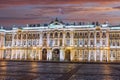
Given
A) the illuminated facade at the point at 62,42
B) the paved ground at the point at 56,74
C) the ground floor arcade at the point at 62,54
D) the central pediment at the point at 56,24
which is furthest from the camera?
the central pediment at the point at 56,24

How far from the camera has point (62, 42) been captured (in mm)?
123938

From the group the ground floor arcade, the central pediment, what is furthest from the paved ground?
the central pediment

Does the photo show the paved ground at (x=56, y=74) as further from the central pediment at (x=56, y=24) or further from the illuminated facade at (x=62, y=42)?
the central pediment at (x=56, y=24)

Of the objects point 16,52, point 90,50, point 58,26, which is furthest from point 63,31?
point 16,52

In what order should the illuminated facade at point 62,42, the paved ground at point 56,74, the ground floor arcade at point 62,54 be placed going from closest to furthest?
the paved ground at point 56,74 → the ground floor arcade at point 62,54 → the illuminated facade at point 62,42

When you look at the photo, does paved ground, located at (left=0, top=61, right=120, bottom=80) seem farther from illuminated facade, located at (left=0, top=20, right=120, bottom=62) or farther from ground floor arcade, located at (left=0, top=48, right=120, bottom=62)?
illuminated facade, located at (left=0, top=20, right=120, bottom=62)

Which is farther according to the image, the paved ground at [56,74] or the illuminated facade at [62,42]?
the illuminated facade at [62,42]

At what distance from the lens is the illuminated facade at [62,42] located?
119 meters

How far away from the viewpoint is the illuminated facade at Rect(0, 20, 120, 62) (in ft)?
392

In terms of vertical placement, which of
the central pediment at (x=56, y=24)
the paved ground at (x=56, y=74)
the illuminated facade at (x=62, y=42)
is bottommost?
the paved ground at (x=56, y=74)

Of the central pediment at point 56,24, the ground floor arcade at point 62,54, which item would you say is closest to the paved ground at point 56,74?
the ground floor arcade at point 62,54

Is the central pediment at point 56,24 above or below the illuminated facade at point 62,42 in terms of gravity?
above

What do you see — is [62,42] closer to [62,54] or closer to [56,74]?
[62,54]

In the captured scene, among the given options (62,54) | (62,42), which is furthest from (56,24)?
(62,54)
